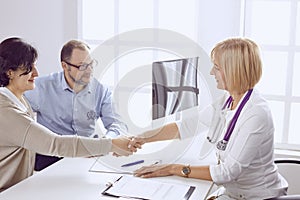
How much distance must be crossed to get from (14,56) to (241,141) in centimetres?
104

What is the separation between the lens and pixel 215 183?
1841 mm

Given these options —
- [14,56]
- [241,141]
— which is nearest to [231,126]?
[241,141]

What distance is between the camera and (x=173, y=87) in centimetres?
228

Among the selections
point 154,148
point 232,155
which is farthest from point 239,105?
point 154,148

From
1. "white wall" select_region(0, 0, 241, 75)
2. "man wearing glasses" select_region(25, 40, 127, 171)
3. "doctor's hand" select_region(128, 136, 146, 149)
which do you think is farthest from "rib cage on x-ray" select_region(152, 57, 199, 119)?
"white wall" select_region(0, 0, 241, 75)

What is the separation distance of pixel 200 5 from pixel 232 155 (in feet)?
5.62

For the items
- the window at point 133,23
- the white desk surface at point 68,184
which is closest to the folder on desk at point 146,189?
the white desk surface at point 68,184

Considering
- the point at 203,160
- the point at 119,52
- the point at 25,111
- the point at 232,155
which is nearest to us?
the point at 232,155

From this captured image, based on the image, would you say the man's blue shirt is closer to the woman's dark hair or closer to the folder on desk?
the woman's dark hair

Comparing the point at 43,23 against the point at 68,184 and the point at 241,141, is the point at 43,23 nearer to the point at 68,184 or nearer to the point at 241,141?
the point at 68,184

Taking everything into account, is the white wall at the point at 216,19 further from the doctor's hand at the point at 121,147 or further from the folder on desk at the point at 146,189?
the folder on desk at the point at 146,189

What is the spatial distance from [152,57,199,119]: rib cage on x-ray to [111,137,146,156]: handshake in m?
0.15

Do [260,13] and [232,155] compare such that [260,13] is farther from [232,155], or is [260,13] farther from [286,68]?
[232,155]

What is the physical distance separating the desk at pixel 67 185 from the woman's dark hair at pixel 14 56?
46cm
